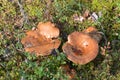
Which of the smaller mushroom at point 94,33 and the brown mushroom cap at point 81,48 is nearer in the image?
the brown mushroom cap at point 81,48

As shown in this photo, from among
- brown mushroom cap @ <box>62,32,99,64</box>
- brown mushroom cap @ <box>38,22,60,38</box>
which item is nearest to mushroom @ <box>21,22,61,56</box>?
brown mushroom cap @ <box>38,22,60,38</box>

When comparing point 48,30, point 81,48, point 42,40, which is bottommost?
point 81,48

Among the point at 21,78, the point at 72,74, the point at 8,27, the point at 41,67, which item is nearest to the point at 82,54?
the point at 72,74

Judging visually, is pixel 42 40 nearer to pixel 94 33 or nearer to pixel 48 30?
pixel 48 30

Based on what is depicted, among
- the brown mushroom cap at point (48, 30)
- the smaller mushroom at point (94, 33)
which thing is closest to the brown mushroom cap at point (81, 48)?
the smaller mushroom at point (94, 33)

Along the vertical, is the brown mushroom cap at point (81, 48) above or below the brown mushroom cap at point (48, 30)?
below

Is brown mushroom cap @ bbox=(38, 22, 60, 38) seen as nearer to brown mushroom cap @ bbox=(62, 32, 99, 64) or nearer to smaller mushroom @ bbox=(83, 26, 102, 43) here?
brown mushroom cap @ bbox=(62, 32, 99, 64)

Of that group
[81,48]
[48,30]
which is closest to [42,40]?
[48,30]

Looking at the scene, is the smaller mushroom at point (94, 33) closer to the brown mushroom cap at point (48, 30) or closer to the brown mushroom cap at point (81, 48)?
the brown mushroom cap at point (81, 48)
